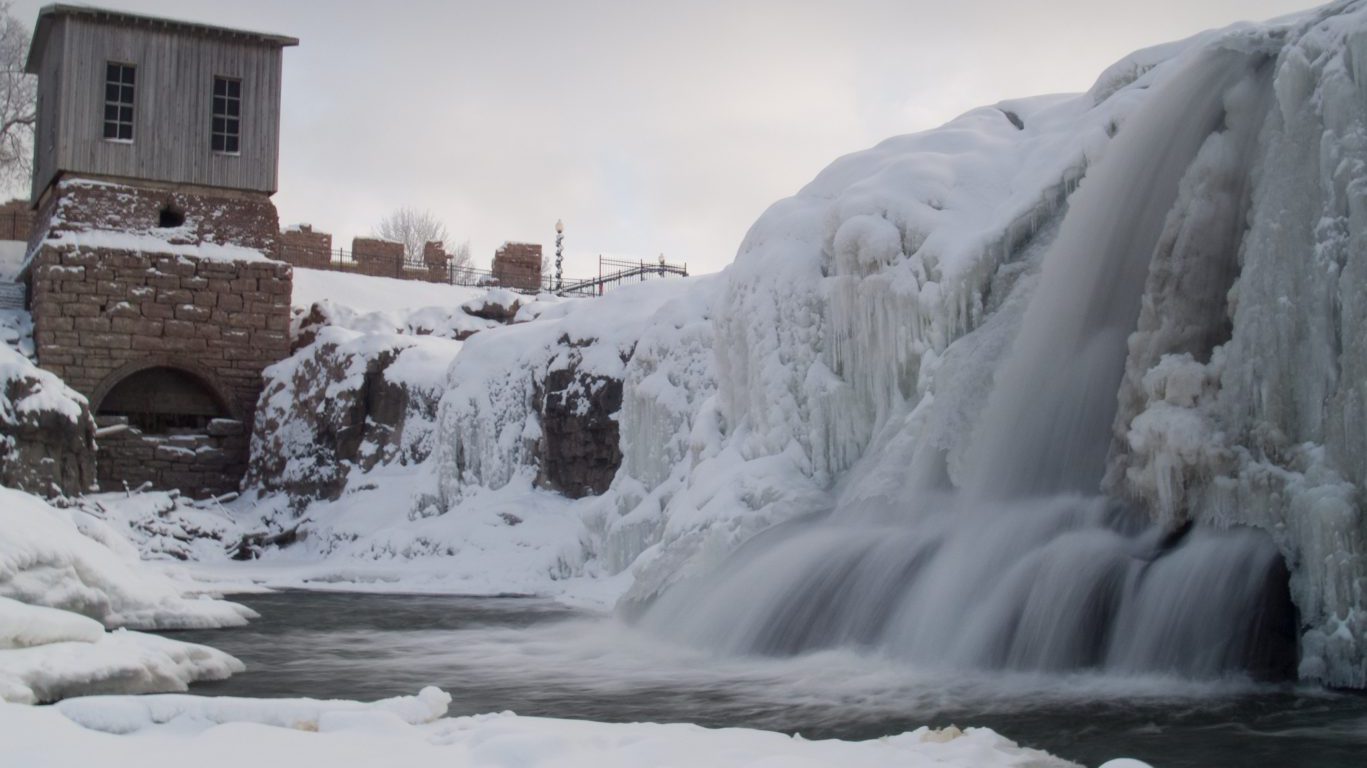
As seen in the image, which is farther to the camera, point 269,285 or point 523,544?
point 269,285

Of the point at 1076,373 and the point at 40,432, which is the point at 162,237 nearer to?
the point at 40,432

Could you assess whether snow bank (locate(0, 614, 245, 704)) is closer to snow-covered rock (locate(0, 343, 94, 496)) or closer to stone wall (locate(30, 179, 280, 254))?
snow-covered rock (locate(0, 343, 94, 496))

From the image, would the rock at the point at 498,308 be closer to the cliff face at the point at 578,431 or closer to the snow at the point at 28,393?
the cliff face at the point at 578,431

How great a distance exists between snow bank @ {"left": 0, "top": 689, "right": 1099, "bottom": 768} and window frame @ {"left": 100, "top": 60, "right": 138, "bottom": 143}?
2027 centimetres

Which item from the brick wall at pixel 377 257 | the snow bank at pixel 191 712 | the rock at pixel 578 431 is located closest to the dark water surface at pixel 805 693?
the snow bank at pixel 191 712

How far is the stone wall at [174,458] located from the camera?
20.8 metres

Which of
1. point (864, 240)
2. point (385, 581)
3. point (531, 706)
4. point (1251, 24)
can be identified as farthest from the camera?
point (385, 581)

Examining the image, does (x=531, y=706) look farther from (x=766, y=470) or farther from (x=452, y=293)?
(x=452, y=293)

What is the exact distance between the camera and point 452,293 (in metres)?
29.2

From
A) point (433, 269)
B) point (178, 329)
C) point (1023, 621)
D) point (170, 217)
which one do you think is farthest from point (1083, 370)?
point (433, 269)

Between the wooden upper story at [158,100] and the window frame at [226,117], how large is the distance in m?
0.02

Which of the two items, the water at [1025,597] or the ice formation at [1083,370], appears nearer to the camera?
the water at [1025,597]

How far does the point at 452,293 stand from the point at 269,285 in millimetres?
6630

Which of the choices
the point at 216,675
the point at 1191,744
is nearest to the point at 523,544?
the point at 216,675
